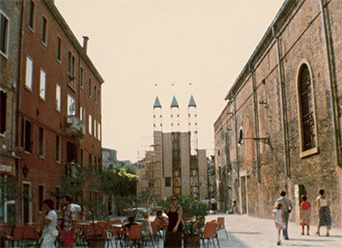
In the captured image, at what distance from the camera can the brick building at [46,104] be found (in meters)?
17.2

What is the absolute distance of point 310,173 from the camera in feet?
58.2

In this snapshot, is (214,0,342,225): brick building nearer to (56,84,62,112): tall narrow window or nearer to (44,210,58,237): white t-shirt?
(44,210,58,237): white t-shirt

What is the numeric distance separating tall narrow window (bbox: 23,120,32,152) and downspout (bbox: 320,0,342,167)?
11988 millimetres

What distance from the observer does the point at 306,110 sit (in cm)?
1848

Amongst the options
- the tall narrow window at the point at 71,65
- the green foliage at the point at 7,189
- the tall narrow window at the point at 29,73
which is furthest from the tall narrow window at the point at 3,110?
the tall narrow window at the point at 71,65

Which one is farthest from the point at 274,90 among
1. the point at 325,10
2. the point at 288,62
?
the point at 325,10

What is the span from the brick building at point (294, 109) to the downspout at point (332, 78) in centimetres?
3

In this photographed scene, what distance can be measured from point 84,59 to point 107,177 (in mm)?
16712

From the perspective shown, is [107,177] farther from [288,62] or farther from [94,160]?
[94,160]

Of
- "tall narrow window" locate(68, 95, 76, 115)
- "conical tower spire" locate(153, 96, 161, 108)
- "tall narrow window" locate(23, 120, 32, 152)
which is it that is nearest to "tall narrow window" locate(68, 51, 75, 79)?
"tall narrow window" locate(68, 95, 76, 115)

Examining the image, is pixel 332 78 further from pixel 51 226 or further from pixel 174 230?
pixel 51 226

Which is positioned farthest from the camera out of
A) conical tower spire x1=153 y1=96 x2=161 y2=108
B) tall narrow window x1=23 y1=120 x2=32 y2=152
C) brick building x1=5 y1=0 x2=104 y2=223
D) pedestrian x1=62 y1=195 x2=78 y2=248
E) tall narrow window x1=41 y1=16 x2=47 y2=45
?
conical tower spire x1=153 y1=96 x2=161 y2=108

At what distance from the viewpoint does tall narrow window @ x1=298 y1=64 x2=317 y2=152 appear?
58.5ft

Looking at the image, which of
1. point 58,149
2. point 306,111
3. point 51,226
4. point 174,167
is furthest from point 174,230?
point 174,167
